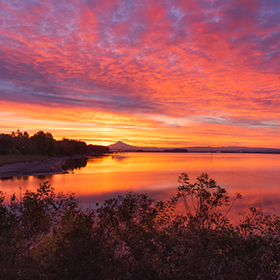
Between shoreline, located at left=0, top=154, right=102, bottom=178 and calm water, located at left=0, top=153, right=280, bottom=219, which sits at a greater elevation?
shoreline, located at left=0, top=154, right=102, bottom=178

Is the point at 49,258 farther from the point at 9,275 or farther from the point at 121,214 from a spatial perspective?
the point at 121,214

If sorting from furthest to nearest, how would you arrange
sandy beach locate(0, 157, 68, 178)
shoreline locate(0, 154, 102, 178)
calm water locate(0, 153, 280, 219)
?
sandy beach locate(0, 157, 68, 178)
shoreline locate(0, 154, 102, 178)
calm water locate(0, 153, 280, 219)

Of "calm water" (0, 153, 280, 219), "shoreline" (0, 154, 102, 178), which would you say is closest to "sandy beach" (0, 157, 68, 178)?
"shoreline" (0, 154, 102, 178)

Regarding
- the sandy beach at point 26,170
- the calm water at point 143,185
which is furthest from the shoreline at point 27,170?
the calm water at point 143,185

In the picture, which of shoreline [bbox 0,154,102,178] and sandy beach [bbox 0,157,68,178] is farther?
sandy beach [bbox 0,157,68,178]

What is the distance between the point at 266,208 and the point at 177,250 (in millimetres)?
21725

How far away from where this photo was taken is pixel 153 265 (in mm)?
6395

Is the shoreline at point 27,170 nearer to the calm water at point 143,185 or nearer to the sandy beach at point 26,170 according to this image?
the sandy beach at point 26,170

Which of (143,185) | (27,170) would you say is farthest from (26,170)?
(143,185)

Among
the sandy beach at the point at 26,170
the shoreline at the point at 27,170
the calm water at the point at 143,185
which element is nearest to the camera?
the calm water at the point at 143,185

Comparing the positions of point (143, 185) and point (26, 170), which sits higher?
point (26, 170)

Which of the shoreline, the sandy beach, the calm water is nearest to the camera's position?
the calm water

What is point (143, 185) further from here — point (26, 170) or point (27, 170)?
point (26, 170)

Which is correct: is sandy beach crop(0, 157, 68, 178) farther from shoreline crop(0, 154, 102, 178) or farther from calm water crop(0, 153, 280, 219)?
calm water crop(0, 153, 280, 219)
